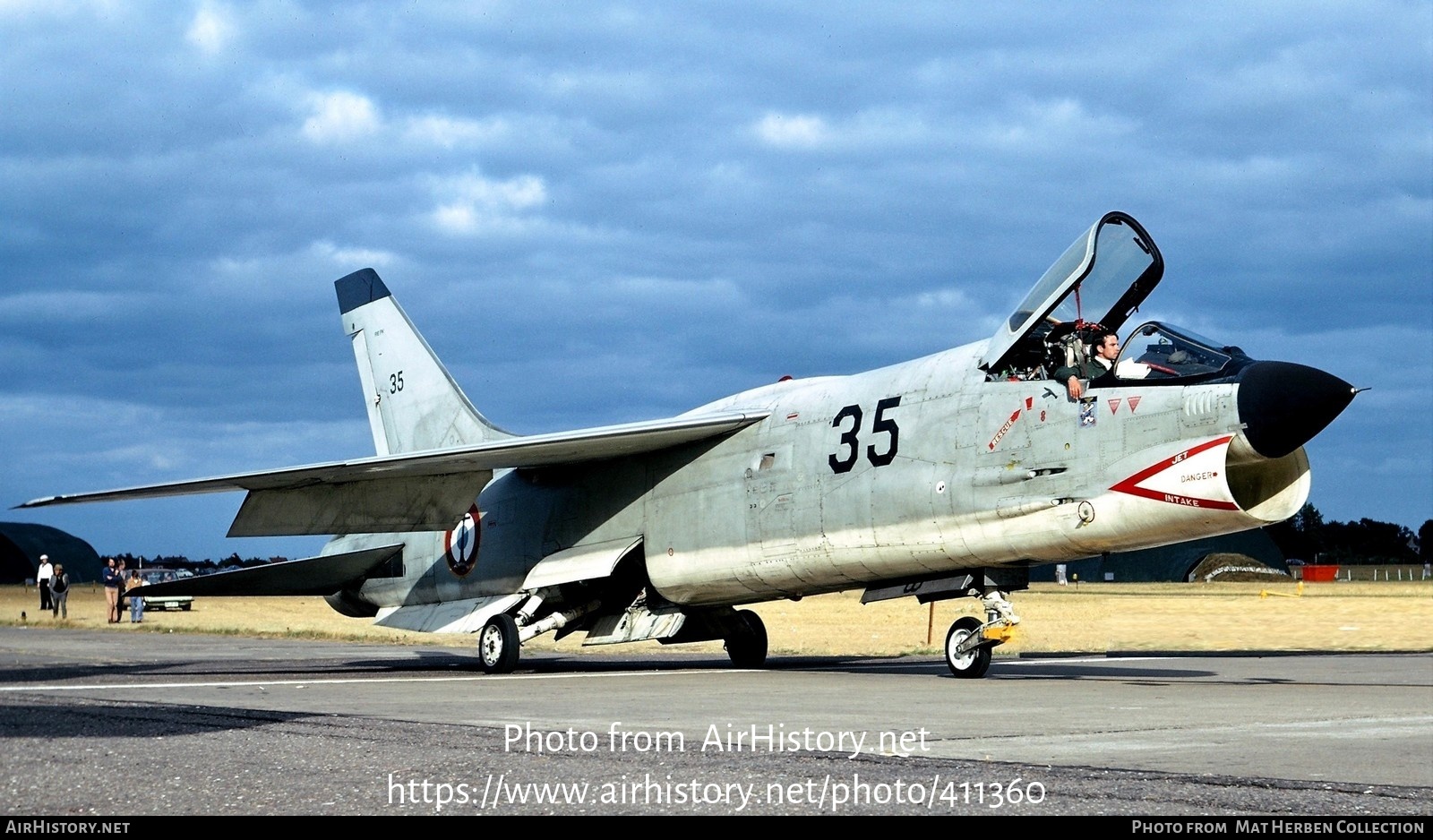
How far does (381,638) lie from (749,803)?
2354cm

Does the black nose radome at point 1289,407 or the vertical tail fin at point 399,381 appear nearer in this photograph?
the black nose radome at point 1289,407

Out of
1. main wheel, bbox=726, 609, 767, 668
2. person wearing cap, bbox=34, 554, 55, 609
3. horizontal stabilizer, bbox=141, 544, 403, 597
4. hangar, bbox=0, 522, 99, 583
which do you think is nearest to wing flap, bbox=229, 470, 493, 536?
horizontal stabilizer, bbox=141, 544, 403, 597

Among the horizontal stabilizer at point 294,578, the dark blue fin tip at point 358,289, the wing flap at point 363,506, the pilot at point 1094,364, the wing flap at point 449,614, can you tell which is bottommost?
the wing flap at point 449,614

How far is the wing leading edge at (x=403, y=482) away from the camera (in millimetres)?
15508

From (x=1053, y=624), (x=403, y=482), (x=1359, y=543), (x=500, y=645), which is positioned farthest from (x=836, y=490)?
(x=1359, y=543)

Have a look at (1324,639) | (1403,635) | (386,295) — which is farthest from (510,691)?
(1403,635)

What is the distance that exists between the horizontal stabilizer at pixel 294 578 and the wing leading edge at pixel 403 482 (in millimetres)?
1375

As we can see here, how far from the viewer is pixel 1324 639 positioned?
23.2 meters

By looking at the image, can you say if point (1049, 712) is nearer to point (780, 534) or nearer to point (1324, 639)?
point (780, 534)

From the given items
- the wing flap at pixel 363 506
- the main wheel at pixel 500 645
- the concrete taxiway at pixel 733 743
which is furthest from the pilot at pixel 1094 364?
the wing flap at pixel 363 506

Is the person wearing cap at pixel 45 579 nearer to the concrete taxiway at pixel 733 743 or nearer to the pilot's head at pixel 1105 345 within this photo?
the concrete taxiway at pixel 733 743

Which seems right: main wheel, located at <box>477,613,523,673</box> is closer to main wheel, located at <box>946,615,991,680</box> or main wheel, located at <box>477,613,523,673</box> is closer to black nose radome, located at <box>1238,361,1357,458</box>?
main wheel, located at <box>946,615,991,680</box>

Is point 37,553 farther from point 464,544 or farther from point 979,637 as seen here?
point 979,637

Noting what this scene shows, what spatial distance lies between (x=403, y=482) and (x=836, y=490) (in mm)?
5605
